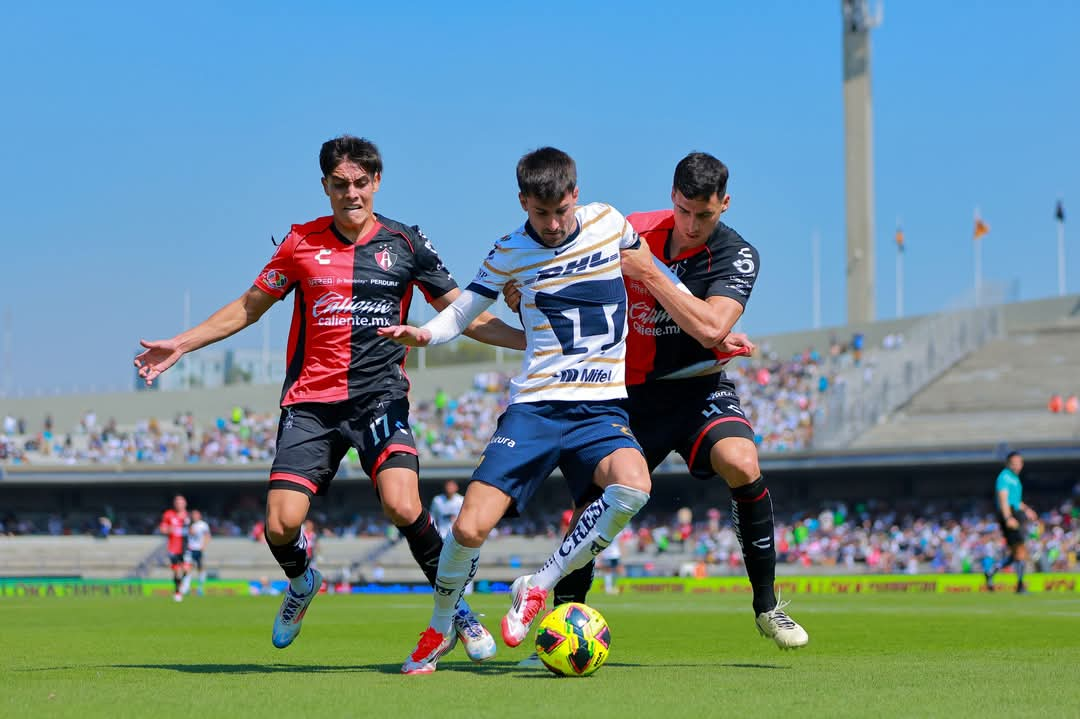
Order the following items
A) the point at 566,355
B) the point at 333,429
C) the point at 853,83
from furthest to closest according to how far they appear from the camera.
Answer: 1. the point at 853,83
2. the point at 333,429
3. the point at 566,355

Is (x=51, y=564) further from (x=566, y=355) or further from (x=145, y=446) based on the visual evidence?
(x=566, y=355)

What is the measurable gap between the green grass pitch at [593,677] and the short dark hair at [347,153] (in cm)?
291

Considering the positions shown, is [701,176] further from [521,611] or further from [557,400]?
[521,611]

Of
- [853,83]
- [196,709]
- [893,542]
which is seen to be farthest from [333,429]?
[853,83]

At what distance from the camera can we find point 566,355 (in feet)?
23.4

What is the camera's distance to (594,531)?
7.11 metres

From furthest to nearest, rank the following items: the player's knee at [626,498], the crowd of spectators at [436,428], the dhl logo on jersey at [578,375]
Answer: the crowd of spectators at [436,428] < the dhl logo on jersey at [578,375] < the player's knee at [626,498]

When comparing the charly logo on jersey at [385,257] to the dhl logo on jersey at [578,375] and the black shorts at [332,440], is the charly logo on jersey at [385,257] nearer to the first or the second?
the black shorts at [332,440]

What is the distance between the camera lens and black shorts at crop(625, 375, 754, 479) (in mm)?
8055

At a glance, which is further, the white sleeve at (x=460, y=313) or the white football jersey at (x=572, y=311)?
the white sleeve at (x=460, y=313)

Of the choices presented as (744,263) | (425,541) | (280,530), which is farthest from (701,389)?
(280,530)

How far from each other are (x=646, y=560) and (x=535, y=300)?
31.4 m

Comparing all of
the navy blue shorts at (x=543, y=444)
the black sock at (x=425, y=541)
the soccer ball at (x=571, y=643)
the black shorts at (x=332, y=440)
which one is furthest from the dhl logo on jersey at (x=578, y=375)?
the black sock at (x=425, y=541)

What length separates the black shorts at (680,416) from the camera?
317 inches
